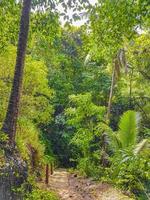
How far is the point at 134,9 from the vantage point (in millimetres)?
7473

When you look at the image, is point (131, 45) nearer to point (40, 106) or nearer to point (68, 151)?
point (40, 106)

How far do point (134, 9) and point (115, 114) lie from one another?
1917cm

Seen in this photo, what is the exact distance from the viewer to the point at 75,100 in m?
20.0

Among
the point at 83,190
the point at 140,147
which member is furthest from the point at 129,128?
the point at 83,190

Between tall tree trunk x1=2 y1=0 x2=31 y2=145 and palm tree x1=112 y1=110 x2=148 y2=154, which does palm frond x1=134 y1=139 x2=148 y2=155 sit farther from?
tall tree trunk x1=2 y1=0 x2=31 y2=145

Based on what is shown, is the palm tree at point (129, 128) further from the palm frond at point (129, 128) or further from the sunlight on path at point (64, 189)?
the sunlight on path at point (64, 189)

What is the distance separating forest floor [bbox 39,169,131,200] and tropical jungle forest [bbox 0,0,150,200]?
4 centimetres

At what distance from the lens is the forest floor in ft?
45.7

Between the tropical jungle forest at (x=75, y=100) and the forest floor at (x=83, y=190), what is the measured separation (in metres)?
0.04

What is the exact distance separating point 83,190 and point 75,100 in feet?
18.1

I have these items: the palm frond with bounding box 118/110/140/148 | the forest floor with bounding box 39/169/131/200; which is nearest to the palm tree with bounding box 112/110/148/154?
the palm frond with bounding box 118/110/140/148

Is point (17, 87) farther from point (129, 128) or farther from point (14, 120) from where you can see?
point (129, 128)

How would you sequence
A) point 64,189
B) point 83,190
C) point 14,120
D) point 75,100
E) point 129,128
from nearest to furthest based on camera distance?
point 14,120 → point 83,190 → point 64,189 → point 129,128 → point 75,100

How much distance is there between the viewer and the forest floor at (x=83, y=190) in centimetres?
1392
